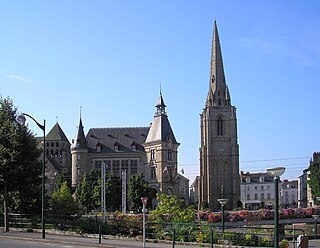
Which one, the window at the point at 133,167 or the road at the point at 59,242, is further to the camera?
the window at the point at 133,167

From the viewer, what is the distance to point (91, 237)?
28.8 m

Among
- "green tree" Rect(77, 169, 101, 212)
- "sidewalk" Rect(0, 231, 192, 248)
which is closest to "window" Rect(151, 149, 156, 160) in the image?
"green tree" Rect(77, 169, 101, 212)

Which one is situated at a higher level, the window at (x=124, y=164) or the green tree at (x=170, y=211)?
the window at (x=124, y=164)

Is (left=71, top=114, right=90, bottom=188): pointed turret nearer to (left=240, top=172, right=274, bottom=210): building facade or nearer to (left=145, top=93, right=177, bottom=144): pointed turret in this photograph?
(left=145, top=93, right=177, bottom=144): pointed turret

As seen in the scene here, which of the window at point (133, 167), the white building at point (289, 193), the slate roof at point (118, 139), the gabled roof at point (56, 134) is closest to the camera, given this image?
the window at point (133, 167)

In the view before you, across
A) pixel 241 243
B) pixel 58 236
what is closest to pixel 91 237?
pixel 58 236

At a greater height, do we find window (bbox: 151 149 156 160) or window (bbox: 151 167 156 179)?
window (bbox: 151 149 156 160)

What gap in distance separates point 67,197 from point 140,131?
68.1 meters

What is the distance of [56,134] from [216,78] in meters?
39.6

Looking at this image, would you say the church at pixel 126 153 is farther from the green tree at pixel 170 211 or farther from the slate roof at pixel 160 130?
the green tree at pixel 170 211

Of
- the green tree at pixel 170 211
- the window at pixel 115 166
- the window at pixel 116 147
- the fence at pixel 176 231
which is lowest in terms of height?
the fence at pixel 176 231

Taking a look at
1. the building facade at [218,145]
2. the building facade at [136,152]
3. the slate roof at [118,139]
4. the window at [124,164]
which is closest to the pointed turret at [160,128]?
the building facade at [136,152]

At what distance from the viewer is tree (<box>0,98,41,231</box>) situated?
34.2m

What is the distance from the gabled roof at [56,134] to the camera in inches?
5123
